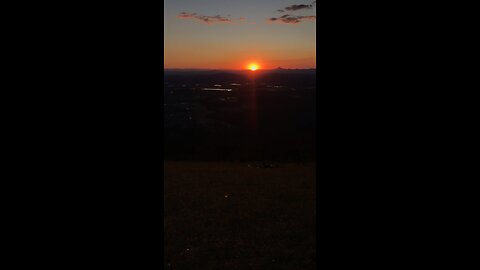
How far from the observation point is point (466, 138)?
2199 millimetres

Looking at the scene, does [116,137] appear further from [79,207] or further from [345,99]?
[345,99]

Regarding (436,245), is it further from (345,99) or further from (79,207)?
(79,207)

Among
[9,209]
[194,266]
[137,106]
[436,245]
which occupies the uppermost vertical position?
[137,106]

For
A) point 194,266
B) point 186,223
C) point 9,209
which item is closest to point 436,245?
point 9,209

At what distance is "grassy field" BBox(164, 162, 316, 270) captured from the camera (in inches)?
293

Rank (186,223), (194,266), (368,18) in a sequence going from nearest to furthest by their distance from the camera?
(368,18), (194,266), (186,223)

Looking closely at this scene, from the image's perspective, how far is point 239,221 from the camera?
1002 centimetres

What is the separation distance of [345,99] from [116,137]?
3.99 feet

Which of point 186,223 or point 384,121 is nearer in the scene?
point 384,121

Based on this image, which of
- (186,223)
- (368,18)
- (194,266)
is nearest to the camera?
(368,18)

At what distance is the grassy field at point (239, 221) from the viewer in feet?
24.4

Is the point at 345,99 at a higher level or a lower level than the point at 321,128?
higher

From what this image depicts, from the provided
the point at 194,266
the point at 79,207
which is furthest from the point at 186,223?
the point at 79,207

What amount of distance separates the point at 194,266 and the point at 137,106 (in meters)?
5.40
